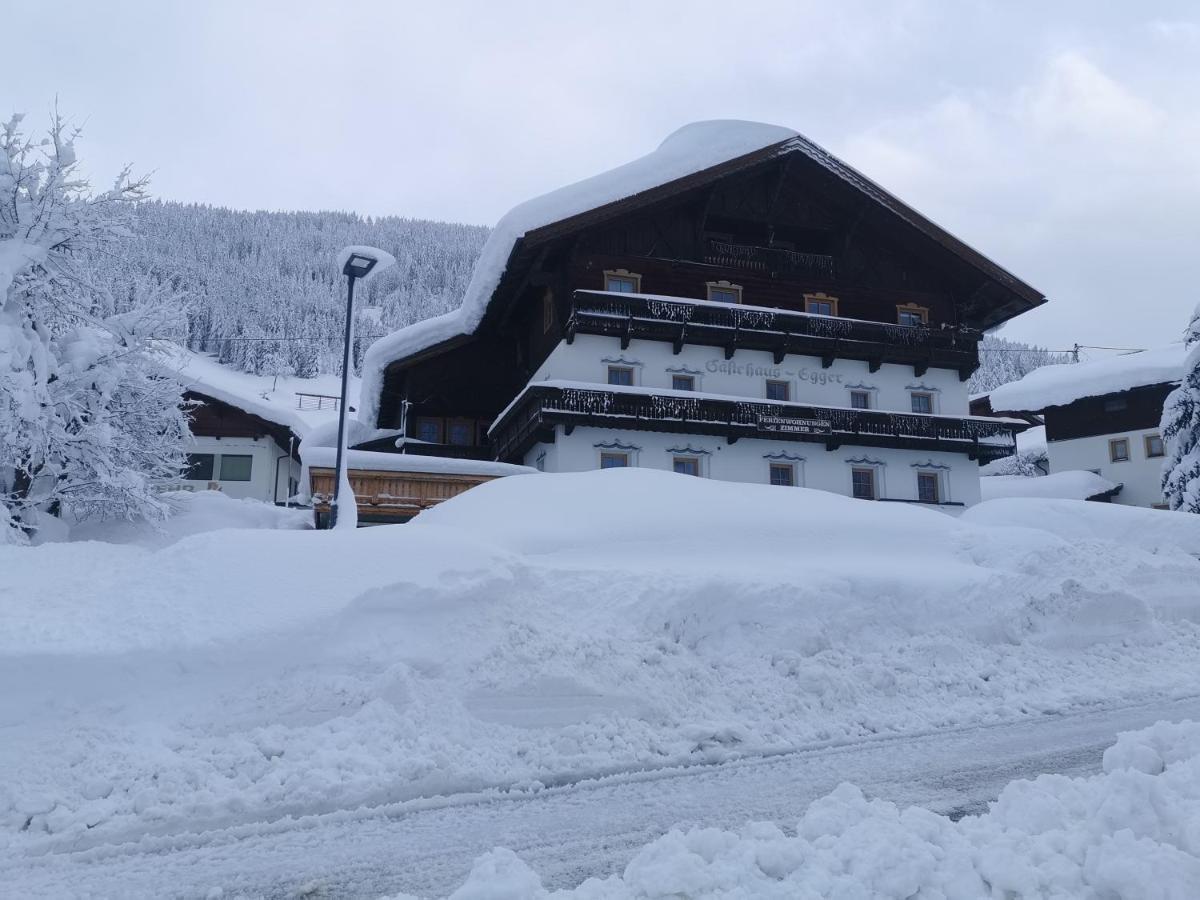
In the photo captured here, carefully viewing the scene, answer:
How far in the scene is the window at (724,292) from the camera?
25172 mm

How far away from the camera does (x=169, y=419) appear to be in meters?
20.7

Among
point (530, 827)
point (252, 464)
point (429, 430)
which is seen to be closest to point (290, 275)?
point (252, 464)

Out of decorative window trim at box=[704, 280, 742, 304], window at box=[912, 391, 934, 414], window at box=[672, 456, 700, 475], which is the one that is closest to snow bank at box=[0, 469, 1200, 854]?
window at box=[672, 456, 700, 475]

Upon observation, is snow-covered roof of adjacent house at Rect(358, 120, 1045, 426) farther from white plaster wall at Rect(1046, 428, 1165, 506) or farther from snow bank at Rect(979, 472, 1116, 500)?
white plaster wall at Rect(1046, 428, 1165, 506)

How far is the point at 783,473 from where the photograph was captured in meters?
24.8

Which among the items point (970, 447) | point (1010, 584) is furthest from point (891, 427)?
point (1010, 584)

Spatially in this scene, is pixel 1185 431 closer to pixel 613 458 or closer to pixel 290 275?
pixel 613 458

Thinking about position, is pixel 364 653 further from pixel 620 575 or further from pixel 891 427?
pixel 891 427

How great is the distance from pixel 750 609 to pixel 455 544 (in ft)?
12.0

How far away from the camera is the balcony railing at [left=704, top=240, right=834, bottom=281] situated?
2548 centimetres

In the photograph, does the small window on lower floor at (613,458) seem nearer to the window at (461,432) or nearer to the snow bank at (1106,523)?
the window at (461,432)

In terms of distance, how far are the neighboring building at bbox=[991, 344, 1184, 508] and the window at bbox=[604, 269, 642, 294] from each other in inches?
889

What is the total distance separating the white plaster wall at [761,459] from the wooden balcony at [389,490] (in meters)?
3.61

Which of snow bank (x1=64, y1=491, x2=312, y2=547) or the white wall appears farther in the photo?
the white wall
